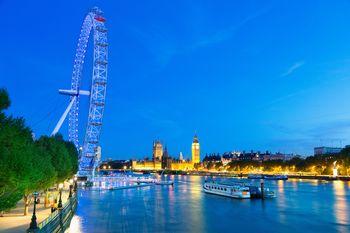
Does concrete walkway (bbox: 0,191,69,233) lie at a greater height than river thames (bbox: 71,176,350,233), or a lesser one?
greater

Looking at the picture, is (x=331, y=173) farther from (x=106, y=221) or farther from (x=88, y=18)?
(x=106, y=221)

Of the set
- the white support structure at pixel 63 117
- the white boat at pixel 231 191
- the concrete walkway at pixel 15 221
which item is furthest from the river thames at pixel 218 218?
the white support structure at pixel 63 117

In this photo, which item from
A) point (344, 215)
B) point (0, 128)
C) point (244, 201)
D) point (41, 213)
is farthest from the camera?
point (244, 201)

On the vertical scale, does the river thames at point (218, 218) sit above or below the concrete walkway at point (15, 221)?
below

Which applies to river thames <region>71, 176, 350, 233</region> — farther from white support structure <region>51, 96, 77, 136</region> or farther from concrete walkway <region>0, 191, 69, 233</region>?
white support structure <region>51, 96, 77, 136</region>

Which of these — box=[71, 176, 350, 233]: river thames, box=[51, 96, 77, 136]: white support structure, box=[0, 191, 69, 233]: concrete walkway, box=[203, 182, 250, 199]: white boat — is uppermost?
box=[51, 96, 77, 136]: white support structure

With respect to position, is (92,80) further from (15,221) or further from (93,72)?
(15,221)

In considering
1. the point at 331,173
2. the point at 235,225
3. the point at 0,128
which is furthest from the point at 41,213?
the point at 331,173

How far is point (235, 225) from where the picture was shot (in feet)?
116

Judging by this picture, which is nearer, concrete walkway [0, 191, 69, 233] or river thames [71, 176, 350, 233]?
concrete walkway [0, 191, 69, 233]

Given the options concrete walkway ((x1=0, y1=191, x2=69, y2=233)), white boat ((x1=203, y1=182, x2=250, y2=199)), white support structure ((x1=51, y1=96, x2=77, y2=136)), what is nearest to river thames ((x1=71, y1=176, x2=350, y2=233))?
concrete walkway ((x1=0, y1=191, x2=69, y2=233))

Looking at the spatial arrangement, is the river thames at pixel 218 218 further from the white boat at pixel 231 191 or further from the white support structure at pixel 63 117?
the white support structure at pixel 63 117

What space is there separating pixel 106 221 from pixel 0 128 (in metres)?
18.3

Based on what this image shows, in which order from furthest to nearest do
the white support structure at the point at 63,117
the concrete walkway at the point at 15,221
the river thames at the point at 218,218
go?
the white support structure at the point at 63,117 < the river thames at the point at 218,218 < the concrete walkway at the point at 15,221
